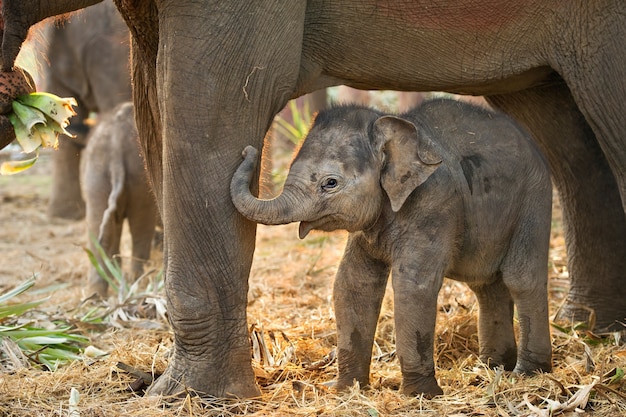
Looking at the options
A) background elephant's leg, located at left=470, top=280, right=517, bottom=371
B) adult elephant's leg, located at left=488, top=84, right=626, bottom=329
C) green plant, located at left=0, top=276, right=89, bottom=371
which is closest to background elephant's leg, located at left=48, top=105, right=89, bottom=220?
green plant, located at left=0, top=276, right=89, bottom=371

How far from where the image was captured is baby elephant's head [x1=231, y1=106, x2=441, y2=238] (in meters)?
4.08

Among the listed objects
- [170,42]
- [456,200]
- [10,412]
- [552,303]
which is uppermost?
[170,42]

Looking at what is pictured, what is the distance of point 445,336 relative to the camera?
513cm

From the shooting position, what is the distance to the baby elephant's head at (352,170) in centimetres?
408

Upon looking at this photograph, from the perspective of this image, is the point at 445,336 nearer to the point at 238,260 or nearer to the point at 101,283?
the point at 238,260

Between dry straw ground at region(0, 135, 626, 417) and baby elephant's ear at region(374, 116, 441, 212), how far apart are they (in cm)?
79

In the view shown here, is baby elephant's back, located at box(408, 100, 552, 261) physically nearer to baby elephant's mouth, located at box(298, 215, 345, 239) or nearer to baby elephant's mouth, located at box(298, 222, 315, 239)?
baby elephant's mouth, located at box(298, 215, 345, 239)

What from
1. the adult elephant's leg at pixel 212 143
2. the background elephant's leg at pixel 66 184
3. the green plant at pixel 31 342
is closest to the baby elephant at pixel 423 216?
the adult elephant's leg at pixel 212 143

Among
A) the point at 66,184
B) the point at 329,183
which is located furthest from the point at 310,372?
the point at 66,184

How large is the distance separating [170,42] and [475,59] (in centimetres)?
129

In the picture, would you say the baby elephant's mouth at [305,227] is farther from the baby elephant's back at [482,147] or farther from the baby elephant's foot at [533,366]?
the baby elephant's foot at [533,366]

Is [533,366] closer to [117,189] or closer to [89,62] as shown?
[117,189]

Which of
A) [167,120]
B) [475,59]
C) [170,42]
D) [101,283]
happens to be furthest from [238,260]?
[101,283]

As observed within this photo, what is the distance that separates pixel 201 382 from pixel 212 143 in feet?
2.97
